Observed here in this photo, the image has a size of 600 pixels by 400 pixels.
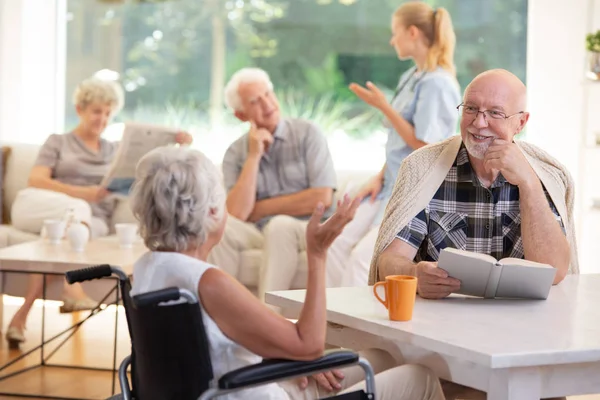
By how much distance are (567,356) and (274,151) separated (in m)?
3.06

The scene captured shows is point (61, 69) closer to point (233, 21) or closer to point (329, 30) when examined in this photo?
point (233, 21)

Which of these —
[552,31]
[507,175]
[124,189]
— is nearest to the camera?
[507,175]

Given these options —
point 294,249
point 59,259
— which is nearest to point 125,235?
point 59,259

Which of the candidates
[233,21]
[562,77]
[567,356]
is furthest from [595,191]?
[567,356]

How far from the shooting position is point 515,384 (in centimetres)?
170

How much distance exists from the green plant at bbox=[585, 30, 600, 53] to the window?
831mm

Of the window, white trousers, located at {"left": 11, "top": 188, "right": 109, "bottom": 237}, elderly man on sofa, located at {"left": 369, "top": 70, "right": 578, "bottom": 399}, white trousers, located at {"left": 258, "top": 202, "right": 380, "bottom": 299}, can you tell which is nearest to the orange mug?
elderly man on sofa, located at {"left": 369, "top": 70, "right": 578, "bottom": 399}

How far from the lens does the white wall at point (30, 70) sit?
20.2 feet

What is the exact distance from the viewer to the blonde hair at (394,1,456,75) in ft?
13.9

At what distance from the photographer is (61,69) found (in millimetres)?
6469

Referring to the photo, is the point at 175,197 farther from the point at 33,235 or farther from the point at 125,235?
the point at 33,235

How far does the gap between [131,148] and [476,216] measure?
263 centimetres

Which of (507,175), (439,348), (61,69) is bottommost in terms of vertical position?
(439,348)

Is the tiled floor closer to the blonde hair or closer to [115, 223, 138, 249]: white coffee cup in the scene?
[115, 223, 138, 249]: white coffee cup
